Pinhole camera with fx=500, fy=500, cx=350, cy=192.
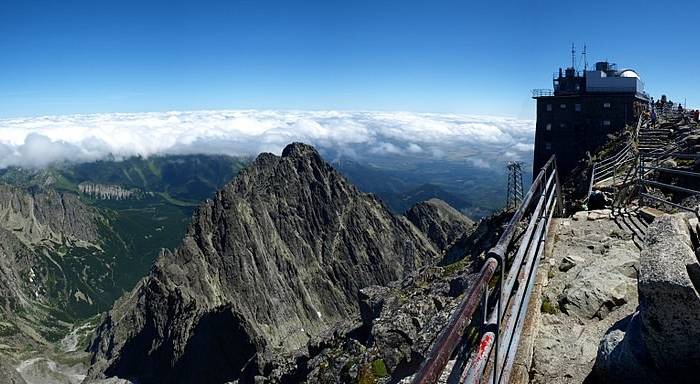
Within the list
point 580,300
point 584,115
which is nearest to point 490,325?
point 580,300

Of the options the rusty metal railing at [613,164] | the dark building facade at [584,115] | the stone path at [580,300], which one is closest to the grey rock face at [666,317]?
the stone path at [580,300]

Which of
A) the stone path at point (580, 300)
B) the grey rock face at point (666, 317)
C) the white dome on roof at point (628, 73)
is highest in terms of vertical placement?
the white dome on roof at point (628, 73)

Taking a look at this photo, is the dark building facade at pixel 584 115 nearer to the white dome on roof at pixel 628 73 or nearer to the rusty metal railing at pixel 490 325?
the white dome on roof at pixel 628 73

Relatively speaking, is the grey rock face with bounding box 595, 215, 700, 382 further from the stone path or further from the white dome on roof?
the white dome on roof

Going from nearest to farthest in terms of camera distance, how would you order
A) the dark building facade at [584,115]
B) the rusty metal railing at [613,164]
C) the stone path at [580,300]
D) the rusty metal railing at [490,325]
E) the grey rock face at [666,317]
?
the rusty metal railing at [490,325] < the grey rock face at [666,317] < the stone path at [580,300] < the rusty metal railing at [613,164] < the dark building facade at [584,115]

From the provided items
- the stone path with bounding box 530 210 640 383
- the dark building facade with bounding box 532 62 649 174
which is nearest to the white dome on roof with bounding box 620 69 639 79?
the dark building facade with bounding box 532 62 649 174

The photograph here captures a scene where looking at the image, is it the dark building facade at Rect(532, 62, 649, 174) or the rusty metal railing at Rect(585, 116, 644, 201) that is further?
the dark building facade at Rect(532, 62, 649, 174)

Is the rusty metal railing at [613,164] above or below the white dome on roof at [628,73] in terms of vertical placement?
below
